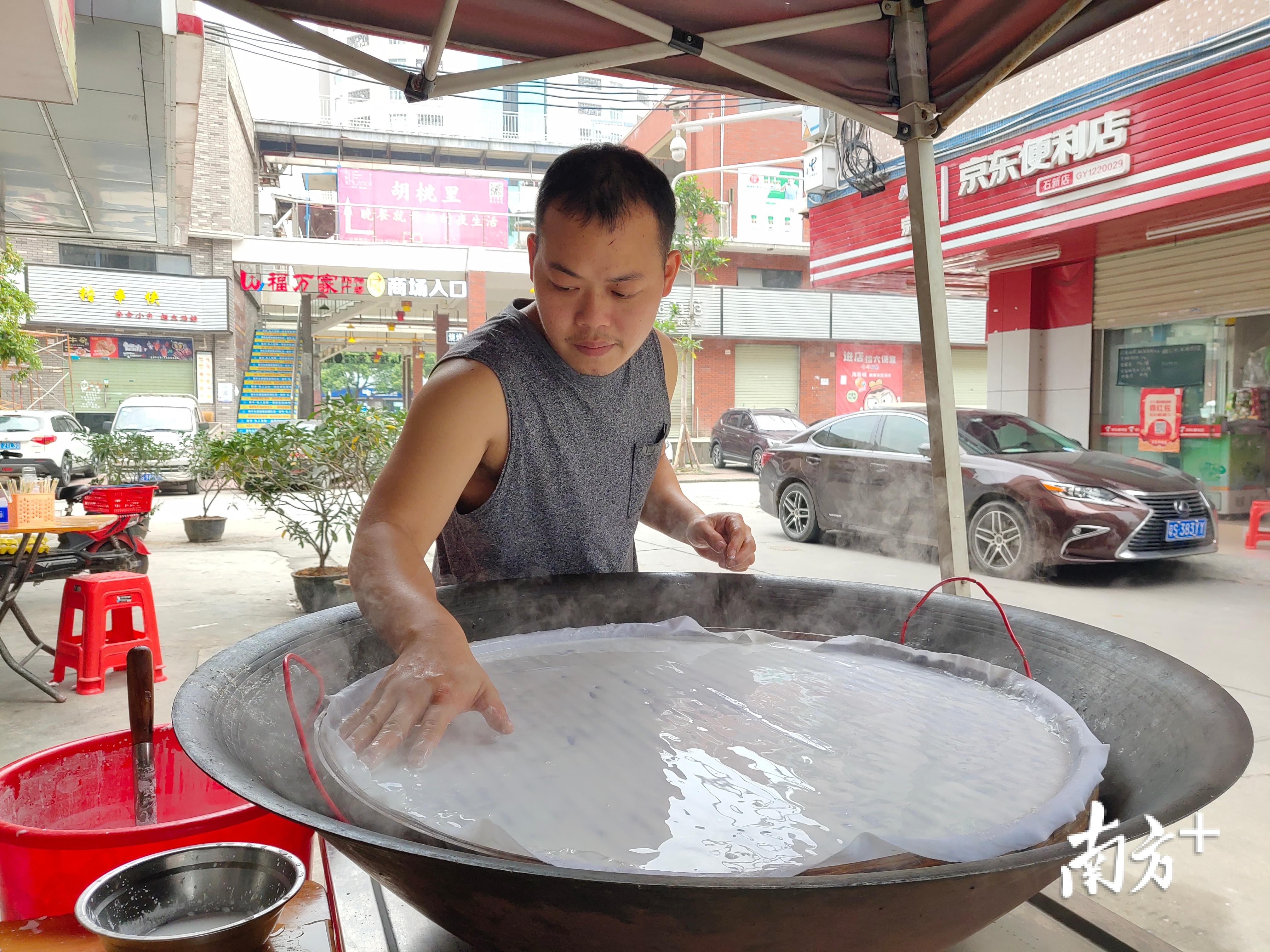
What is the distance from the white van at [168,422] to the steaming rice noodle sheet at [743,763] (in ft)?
35.5

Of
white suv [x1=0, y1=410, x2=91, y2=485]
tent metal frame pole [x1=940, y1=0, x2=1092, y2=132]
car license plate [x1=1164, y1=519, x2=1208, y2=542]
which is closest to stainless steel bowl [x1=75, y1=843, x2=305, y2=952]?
→ tent metal frame pole [x1=940, y1=0, x2=1092, y2=132]

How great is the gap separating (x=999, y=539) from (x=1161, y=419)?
361 centimetres

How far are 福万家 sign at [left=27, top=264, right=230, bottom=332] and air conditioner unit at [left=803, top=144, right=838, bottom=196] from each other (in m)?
11.7

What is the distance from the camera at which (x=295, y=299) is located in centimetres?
1831

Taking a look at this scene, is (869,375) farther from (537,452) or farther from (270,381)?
(537,452)

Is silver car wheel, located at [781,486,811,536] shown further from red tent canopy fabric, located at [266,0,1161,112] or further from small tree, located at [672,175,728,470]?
small tree, located at [672,175,728,470]

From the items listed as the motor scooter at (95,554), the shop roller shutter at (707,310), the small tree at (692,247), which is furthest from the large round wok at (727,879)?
the shop roller shutter at (707,310)

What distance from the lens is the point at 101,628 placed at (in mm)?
3633

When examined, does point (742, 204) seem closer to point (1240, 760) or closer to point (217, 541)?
point (217, 541)

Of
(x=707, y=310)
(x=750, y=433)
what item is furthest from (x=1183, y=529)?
(x=707, y=310)

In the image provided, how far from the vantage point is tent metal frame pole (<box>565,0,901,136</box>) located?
1629mm

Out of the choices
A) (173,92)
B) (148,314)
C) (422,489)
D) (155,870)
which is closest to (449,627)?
(422,489)

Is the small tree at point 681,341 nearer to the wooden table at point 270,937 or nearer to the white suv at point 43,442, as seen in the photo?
the white suv at point 43,442

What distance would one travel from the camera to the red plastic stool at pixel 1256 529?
600cm
